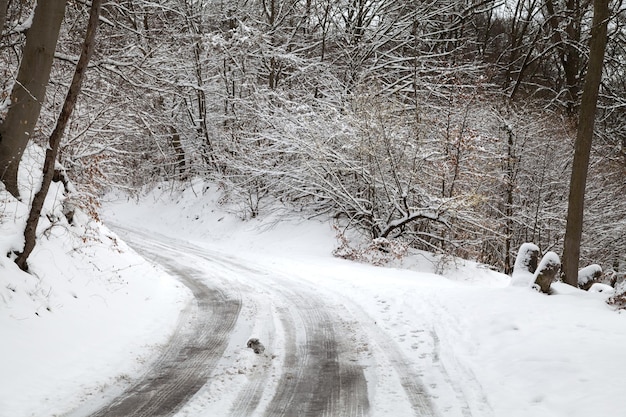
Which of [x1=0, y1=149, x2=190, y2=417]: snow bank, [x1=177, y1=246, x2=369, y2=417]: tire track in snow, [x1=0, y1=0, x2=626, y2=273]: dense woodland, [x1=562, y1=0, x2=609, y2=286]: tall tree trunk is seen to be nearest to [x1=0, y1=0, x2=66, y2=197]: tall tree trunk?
[x1=0, y1=149, x2=190, y2=417]: snow bank

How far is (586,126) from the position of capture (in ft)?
30.1

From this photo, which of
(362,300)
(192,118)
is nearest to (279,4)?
(192,118)

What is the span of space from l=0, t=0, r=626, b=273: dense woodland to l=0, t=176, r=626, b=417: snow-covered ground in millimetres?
2101

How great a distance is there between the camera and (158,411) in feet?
13.8

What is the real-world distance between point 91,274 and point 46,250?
80cm

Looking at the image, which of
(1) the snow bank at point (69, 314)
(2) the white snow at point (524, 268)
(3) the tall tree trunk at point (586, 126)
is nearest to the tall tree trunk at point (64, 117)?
(1) the snow bank at point (69, 314)

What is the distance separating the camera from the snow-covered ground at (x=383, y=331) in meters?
4.46

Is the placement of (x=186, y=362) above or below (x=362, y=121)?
below

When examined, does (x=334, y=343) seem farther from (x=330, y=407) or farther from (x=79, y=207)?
(x=79, y=207)

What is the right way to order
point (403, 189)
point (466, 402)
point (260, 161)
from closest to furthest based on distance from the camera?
point (466, 402) → point (403, 189) → point (260, 161)

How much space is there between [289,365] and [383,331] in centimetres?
184

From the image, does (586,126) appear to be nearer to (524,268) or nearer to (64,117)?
(524,268)

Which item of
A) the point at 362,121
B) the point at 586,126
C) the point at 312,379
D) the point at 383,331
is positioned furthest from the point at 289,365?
the point at 362,121

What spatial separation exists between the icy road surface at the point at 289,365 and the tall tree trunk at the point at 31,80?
3.39 metres
